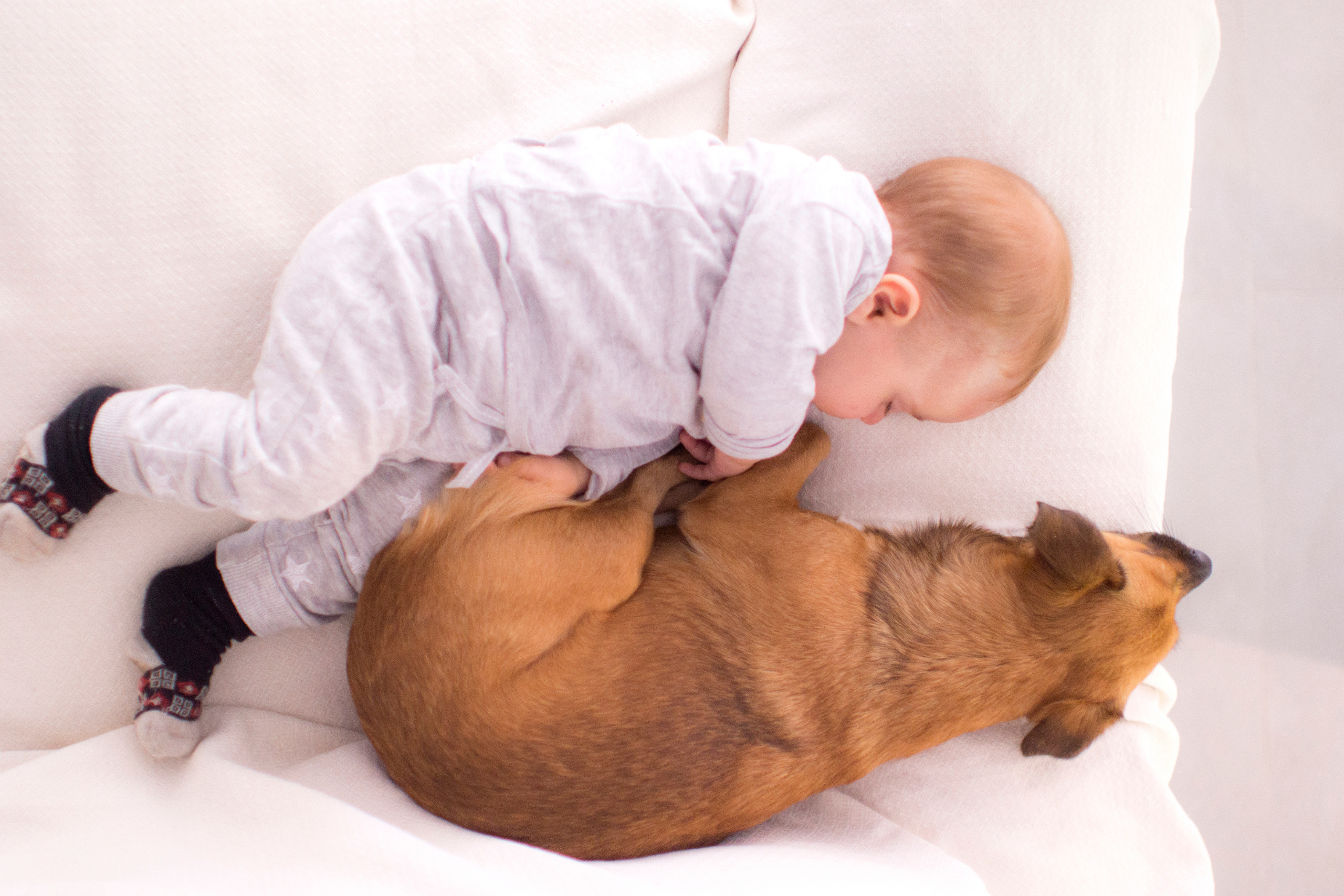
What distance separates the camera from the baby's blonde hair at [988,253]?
1.35m

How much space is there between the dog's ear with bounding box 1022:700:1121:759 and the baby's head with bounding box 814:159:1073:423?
2.00 ft

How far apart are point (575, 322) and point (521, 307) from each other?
96 mm

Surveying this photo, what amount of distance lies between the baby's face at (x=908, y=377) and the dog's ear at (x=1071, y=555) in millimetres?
244

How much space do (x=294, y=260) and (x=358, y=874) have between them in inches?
39.8

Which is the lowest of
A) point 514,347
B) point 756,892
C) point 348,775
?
point 756,892

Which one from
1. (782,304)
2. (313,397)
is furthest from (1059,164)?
(313,397)

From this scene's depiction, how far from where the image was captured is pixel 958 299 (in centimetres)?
138

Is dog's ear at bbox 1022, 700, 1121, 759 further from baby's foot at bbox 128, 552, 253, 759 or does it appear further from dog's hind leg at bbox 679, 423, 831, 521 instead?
baby's foot at bbox 128, 552, 253, 759

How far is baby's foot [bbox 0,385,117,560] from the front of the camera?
4.70ft

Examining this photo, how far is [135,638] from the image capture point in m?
1.59

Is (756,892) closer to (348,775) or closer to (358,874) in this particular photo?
(358,874)

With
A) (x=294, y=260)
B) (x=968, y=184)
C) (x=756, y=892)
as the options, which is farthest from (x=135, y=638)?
(x=968, y=184)

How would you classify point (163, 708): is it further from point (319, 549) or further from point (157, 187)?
point (157, 187)

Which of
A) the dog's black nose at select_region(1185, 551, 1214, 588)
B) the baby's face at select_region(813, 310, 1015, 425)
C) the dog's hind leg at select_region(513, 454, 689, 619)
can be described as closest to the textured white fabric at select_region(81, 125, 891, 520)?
the baby's face at select_region(813, 310, 1015, 425)
